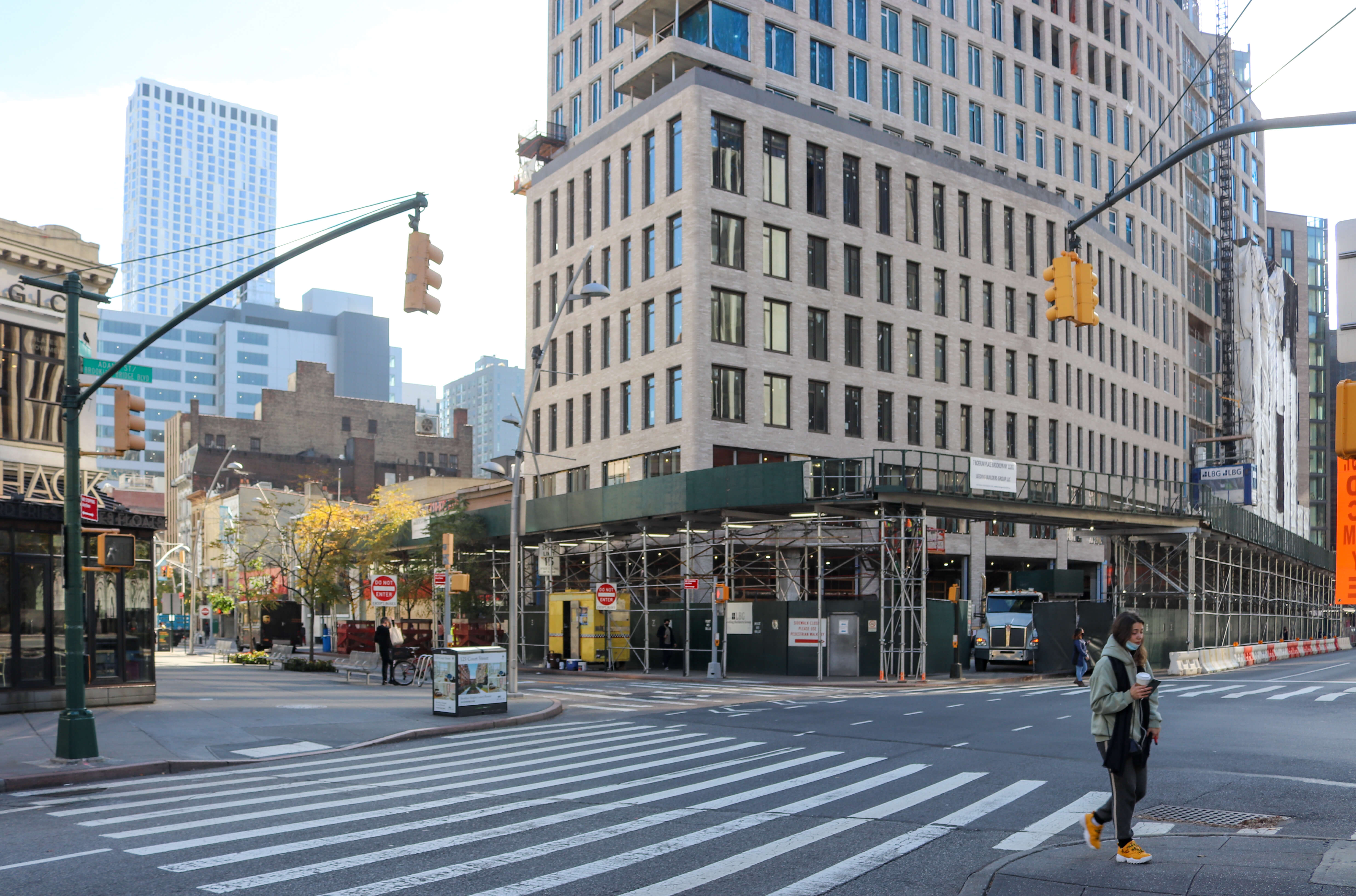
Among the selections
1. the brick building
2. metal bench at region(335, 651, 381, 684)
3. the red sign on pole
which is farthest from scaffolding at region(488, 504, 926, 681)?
the brick building

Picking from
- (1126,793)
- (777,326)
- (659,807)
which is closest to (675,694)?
(659,807)

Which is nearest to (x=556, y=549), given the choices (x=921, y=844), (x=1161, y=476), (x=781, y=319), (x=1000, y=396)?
(x=781, y=319)

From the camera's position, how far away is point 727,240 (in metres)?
50.6

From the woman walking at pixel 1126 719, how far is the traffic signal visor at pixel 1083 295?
676 centimetres

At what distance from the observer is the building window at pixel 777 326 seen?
170 ft

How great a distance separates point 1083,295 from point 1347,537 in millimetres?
37745

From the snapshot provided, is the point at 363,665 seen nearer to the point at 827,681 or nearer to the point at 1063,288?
the point at 827,681

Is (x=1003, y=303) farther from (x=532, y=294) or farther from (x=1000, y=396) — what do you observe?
(x=532, y=294)

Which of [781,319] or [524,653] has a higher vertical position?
[781,319]

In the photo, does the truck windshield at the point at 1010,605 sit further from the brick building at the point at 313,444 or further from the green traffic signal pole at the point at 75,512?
the brick building at the point at 313,444

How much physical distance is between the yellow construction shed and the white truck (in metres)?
12.8

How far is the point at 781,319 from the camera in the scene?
2069 inches

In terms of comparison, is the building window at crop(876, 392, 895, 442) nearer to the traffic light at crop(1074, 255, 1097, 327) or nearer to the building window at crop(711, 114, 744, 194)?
the building window at crop(711, 114, 744, 194)

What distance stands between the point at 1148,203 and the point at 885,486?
5402cm
